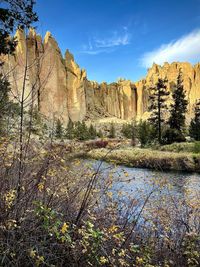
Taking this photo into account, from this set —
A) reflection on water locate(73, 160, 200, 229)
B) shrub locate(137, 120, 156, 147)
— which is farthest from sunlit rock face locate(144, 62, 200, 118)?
reflection on water locate(73, 160, 200, 229)

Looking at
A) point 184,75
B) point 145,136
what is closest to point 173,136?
point 145,136

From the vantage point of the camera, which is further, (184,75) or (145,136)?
(184,75)

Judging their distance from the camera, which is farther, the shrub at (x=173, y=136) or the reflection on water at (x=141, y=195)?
the shrub at (x=173, y=136)

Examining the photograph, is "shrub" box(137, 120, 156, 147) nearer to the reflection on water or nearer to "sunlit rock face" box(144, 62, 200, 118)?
the reflection on water

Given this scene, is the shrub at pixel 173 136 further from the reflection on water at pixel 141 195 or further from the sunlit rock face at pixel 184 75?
the sunlit rock face at pixel 184 75

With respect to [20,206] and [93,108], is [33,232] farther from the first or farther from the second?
[93,108]

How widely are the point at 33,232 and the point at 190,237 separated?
2.31 meters

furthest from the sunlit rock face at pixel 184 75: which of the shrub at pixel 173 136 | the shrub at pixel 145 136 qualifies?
the shrub at pixel 173 136

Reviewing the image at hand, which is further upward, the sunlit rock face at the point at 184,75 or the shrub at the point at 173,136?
the sunlit rock face at the point at 184,75

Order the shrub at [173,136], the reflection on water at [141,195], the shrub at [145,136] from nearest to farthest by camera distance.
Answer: the reflection on water at [141,195] → the shrub at [173,136] → the shrub at [145,136]

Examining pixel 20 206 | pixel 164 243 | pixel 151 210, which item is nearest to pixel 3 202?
pixel 20 206

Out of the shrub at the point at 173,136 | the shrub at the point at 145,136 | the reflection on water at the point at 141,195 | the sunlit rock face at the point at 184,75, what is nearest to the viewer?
the reflection on water at the point at 141,195

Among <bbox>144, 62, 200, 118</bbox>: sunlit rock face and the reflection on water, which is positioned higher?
<bbox>144, 62, 200, 118</bbox>: sunlit rock face

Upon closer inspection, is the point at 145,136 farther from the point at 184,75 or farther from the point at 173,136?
the point at 184,75
